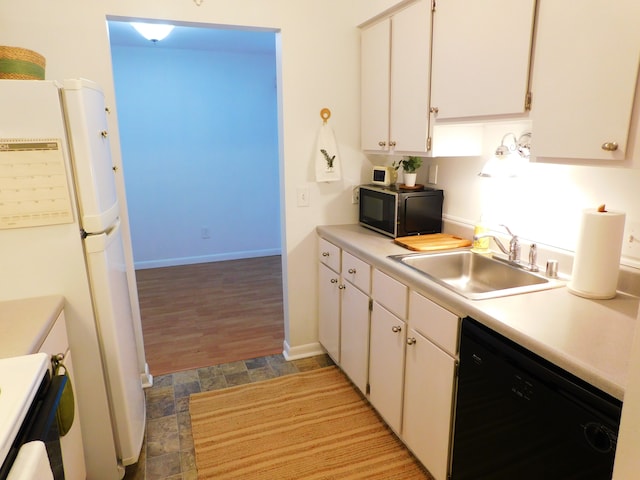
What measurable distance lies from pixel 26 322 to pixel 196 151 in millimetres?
3826

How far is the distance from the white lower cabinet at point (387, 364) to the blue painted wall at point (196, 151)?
3473 mm

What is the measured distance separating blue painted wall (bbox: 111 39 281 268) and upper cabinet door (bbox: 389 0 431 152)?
3099 millimetres

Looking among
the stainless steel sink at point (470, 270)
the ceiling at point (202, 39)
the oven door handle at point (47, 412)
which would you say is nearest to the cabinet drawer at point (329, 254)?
the stainless steel sink at point (470, 270)

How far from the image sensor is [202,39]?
A: 4.17 metres

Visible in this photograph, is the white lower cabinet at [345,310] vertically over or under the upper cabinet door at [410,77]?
under

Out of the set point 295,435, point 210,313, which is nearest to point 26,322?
point 295,435

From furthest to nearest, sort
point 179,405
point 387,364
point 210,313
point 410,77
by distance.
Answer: point 210,313, point 179,405, point 410,77, point 387,364

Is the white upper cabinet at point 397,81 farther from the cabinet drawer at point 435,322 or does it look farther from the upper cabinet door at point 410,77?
the cabinet drawer at point 435,322

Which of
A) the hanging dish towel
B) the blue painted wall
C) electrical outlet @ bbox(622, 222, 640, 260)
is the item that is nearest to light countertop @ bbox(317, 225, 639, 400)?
electrical outlet @ bbox(622, 222, 640, 260)

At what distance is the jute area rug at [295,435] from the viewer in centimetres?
196

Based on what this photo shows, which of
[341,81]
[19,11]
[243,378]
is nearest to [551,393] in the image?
[243,378]

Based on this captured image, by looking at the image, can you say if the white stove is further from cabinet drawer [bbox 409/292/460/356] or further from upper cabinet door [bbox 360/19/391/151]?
upper cabinet door [bbox 360/19/391/151]

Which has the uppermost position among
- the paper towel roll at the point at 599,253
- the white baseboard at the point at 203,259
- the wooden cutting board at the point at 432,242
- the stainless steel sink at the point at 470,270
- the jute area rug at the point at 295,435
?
the paper towel roll at the point at 599,253

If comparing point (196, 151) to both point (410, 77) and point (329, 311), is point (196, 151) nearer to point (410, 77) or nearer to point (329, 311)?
point (329, 311)
